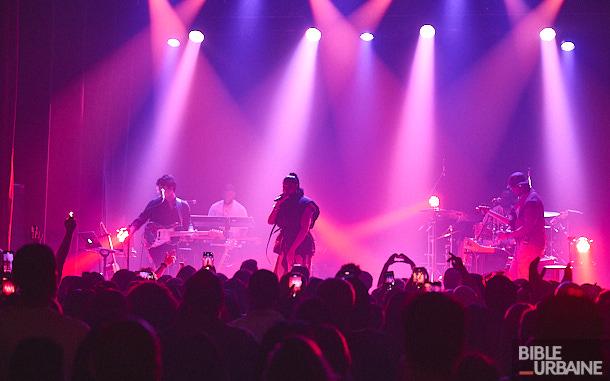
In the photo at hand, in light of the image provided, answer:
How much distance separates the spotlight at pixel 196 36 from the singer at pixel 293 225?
892 cm

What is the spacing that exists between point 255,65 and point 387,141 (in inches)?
166

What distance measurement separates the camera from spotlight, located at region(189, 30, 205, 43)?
1744 cm

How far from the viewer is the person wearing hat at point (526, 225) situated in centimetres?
1117

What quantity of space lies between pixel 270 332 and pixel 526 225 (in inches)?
356

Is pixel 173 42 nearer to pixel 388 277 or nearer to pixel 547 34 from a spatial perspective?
pixel 547 34

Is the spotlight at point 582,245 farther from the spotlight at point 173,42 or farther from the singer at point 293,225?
the spotlight at point 173,42

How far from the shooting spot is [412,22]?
16.6 m

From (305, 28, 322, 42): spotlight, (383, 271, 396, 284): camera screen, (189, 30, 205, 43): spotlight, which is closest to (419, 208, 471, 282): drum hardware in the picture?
(305, 28, 322, 42): spotlight

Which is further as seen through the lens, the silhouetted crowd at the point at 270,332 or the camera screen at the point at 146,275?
the camera screen at the point at 146,275

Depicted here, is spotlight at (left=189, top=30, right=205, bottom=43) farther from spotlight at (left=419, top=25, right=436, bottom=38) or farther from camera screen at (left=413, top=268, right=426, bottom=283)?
camera screen at (left=413, top=268, right=426, bottom=283)

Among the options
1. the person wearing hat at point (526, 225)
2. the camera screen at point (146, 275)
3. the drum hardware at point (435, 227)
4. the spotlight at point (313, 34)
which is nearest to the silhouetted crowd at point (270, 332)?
the camera screen at point (146, 275)

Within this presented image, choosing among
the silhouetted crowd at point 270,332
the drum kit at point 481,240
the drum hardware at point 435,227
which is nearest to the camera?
the silhouetted crowd at point 270,332

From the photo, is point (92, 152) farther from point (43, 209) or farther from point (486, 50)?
point (486, 50)

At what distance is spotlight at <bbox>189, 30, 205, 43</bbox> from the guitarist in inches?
237
